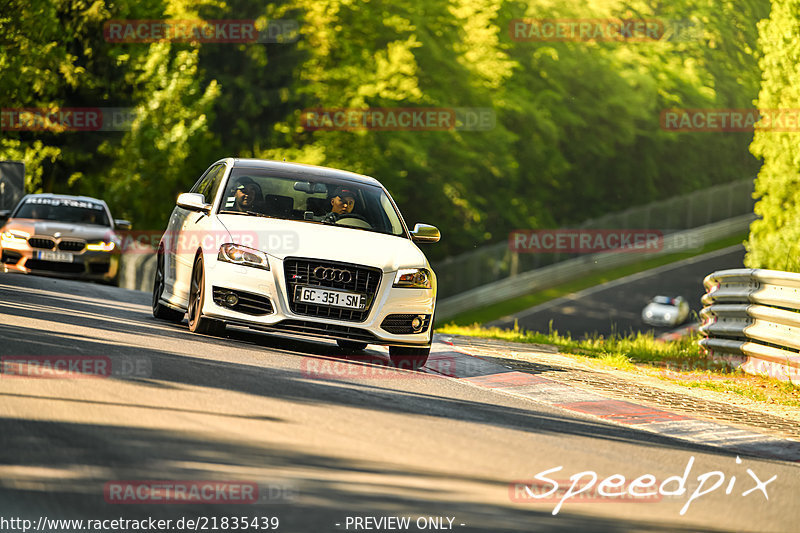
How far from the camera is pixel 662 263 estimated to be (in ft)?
210

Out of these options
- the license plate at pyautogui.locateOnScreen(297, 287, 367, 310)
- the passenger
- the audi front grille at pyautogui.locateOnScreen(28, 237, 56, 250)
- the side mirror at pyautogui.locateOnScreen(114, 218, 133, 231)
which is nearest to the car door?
the passenger

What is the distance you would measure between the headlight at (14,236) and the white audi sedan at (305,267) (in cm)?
900

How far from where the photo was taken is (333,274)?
36.3ft

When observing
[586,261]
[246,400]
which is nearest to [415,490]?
[246,400]

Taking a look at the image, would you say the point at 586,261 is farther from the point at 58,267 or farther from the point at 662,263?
the point at 58,267

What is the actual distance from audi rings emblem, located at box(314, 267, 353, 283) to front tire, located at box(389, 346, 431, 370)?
107 centimetres

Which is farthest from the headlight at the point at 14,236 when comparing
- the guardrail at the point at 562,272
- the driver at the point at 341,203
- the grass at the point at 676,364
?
the guardrail at the point at 562,272

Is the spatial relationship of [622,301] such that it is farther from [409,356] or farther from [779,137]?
[409,356]

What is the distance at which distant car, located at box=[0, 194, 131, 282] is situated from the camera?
68.2 ft

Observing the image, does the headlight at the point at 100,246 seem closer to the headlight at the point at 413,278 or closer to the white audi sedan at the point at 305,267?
the white audi sedan at the point at 305,267

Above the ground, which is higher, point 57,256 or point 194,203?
point 194,203

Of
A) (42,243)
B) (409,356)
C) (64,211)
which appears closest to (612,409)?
(409,356)

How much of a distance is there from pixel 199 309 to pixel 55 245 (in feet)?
33.3

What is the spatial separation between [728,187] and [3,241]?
2227 inches
